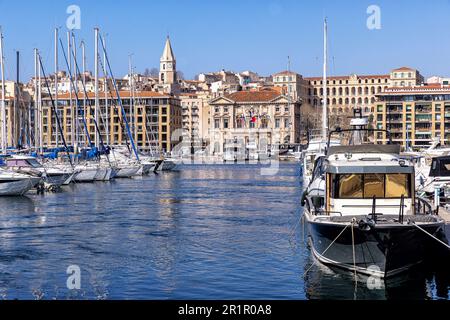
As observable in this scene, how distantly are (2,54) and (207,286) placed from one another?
41.7m

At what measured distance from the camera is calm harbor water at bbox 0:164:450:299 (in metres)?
18.9

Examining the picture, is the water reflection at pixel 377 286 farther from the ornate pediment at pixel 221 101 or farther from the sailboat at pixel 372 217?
the ornate pediment at pixel 221 101

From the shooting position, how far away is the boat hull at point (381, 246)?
18.7 m

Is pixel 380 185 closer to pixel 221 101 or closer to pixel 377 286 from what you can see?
pixel 377 286

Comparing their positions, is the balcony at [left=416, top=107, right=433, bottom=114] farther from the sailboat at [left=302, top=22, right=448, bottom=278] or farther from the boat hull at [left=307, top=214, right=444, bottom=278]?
the boat hull at [left=307, top=214, right=444, bottom=278]

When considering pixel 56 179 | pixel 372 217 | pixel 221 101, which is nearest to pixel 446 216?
pixel 372 217

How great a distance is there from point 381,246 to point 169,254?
7.72 m

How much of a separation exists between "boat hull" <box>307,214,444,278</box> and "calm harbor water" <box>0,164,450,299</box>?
431 mm

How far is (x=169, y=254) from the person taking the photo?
80.0ft

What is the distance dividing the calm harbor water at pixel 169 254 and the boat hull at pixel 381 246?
43cm

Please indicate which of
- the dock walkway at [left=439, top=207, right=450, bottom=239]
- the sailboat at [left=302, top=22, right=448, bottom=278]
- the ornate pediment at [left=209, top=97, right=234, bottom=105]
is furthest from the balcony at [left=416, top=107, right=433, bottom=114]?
the sailboat at [left=302, top=22, right=448, bottom=278]

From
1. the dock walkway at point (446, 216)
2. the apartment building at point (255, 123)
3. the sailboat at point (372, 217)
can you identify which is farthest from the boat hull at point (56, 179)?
the apartment building at point (255, 123)
